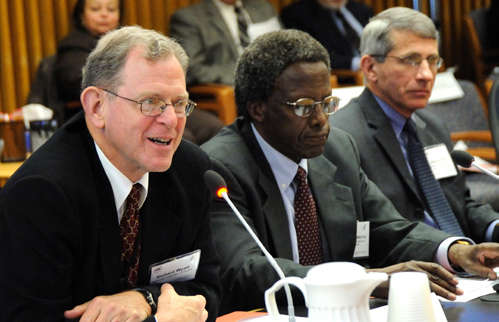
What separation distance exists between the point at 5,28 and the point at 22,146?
5.24 ft

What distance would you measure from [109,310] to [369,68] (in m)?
1.97

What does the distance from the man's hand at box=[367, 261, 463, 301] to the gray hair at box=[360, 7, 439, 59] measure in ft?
4.65

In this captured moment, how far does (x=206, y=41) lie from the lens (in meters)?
5.34

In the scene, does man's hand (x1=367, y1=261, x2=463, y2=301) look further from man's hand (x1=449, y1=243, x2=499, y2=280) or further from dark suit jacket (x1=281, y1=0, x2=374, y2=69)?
dark suit jacket (x1=281, y1=0, x2=374, y2=69)

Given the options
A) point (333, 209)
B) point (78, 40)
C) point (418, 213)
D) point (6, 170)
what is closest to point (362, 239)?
point (333, 209)

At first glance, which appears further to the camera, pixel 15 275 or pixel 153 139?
pixel 153 139

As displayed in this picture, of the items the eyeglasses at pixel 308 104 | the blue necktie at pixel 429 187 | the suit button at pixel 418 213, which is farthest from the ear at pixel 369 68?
the eyeglasses at pixel 308 104

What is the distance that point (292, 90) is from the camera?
249 centimetres

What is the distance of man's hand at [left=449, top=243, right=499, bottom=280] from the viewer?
225 cm

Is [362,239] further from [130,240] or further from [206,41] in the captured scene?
[206,41]

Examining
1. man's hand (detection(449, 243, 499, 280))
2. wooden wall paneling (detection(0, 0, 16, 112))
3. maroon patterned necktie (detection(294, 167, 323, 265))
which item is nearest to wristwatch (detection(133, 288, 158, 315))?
maroon patterned necktie (detection(294, 167, 323, 265))

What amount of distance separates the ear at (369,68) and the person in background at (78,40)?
2128 millimetres

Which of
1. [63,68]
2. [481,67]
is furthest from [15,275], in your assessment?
[481,67]

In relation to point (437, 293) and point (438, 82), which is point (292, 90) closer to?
point (437, 293)
